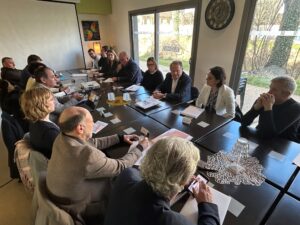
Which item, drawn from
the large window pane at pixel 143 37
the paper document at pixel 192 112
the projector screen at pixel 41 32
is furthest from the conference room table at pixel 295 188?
the projector screen at pixel 41 32

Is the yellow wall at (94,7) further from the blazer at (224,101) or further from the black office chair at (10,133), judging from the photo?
the blazer at (224,101)

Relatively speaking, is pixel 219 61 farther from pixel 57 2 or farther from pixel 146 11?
pixel 57 2

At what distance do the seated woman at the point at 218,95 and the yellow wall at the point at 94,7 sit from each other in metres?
4.87

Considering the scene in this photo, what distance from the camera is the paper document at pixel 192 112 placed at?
201 cm

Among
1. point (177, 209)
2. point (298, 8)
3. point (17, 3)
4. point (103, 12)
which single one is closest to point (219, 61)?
point (298, 8)

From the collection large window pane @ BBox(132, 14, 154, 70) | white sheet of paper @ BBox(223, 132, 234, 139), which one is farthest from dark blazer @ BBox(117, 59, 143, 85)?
white sheet of paper @ BBox(223, 132, 234, 139)

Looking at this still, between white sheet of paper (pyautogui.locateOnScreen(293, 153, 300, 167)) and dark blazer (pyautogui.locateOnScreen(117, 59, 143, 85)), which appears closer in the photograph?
white sheet of paper (pyautogui.locateOnScreen(293, 153, 300, 167))

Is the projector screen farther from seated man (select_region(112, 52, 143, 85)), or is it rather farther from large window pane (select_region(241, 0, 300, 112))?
large window pane (select_region(241, 0, 300, 112))

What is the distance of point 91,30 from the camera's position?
5898mm

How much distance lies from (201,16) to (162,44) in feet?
4.61

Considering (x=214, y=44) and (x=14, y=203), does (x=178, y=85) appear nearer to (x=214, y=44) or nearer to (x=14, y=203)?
(x=214, y=44)

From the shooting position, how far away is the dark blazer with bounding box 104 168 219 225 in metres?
0.67

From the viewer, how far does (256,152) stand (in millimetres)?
1385

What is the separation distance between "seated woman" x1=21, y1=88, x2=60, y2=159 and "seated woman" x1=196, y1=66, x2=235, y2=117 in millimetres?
1733
